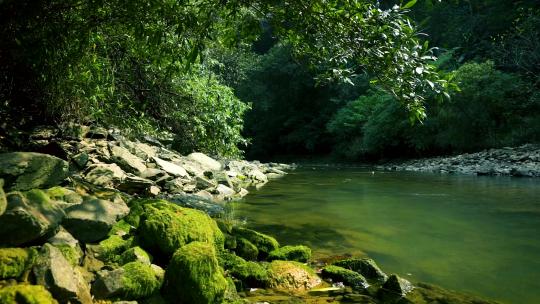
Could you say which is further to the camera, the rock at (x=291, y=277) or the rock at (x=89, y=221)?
the rock at (x=291, y=277)

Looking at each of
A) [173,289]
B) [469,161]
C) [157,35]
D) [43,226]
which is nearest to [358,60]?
[157,35]

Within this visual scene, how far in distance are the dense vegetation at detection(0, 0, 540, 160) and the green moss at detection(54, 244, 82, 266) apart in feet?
6.56

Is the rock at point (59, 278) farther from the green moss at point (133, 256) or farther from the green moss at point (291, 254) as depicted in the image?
the green moss at point (291, 254)

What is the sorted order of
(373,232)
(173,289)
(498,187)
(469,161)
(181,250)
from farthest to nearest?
1. (469,161)
2. (498,187)
3. (373,232)
4. (181,250)
5. (173,289)

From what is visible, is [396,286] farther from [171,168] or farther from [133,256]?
[171,168]

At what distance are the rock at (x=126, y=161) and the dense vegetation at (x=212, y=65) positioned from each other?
2.12ft

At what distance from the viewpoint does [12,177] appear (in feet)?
12.8

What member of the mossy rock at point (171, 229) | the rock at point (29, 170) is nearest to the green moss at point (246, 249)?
the mossy rock at point (171, 229)

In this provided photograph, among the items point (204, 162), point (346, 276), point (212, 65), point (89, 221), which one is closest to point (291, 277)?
point (346, 276)

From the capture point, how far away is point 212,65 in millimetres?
14500

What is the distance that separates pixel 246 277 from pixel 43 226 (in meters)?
2.05

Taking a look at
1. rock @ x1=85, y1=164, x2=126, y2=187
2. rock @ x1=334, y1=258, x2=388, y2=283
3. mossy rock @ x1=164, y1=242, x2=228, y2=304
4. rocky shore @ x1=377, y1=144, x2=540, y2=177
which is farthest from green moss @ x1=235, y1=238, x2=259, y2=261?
rocky shore @ x1=377, y1=144, x2=540, y2=177

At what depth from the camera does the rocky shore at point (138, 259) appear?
3.00 metres

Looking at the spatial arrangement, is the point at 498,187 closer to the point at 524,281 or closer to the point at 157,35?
the point at 524,281
